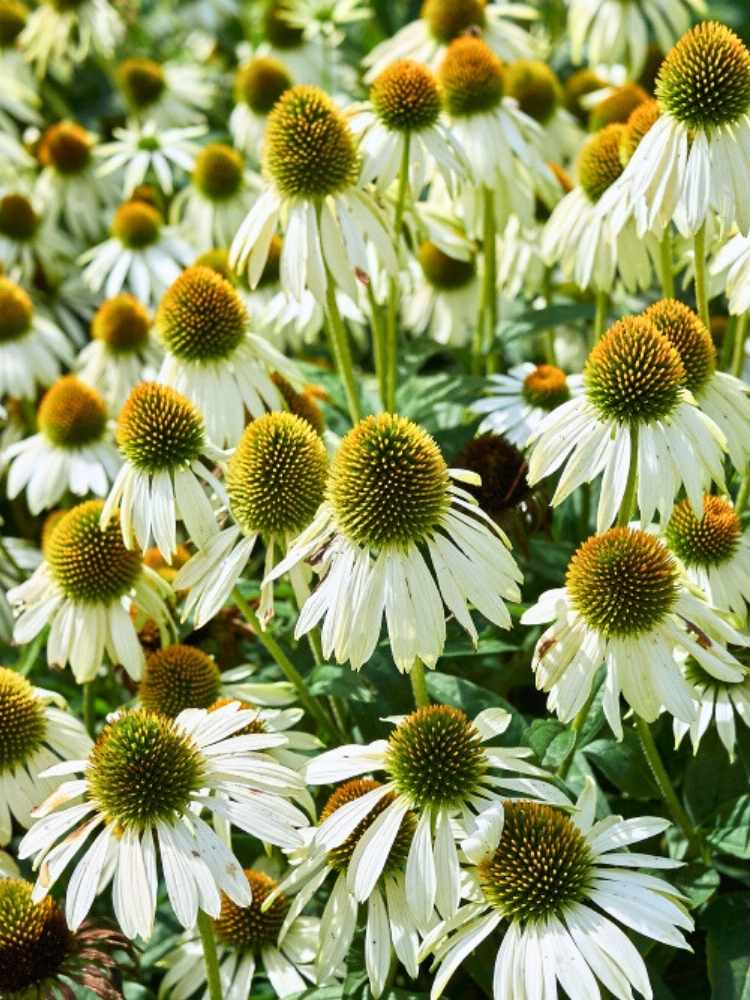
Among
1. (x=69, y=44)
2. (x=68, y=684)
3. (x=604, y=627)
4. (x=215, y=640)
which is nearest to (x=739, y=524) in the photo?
(x=604, y=627)

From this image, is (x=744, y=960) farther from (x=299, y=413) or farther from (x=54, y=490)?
(x=54, y=490)

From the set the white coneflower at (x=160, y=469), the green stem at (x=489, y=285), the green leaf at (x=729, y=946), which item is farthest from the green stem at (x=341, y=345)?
the green leaf at (x=729, y=946)

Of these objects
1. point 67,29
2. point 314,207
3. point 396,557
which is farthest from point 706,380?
point 67,29

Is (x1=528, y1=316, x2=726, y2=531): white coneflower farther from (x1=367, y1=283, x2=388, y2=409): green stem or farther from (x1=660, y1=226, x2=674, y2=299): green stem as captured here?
(x1=367, y1=283, x2=388, y2=409): green stem

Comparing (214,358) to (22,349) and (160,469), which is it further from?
(22,349)

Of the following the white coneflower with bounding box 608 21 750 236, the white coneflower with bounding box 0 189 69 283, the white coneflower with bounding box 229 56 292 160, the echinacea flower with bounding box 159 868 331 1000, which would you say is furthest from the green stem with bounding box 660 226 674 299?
the white coneflower with bounding box 0 189 69 283
